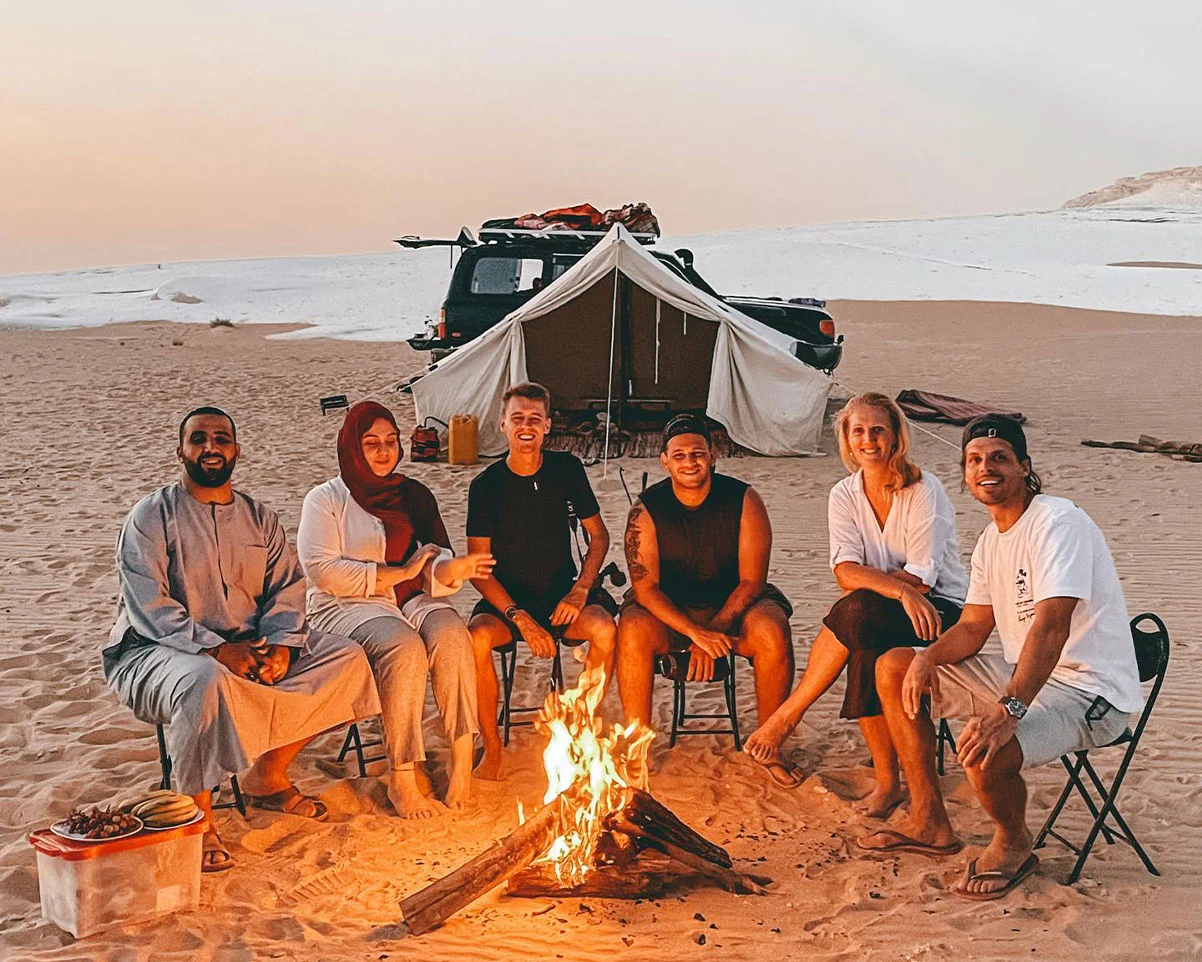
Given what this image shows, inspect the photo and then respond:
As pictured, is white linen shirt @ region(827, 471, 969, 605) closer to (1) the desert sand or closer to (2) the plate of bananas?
(1) the desert sand

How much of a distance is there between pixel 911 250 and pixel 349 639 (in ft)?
183

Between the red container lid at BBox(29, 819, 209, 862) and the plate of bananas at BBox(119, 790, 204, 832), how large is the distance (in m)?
0.02

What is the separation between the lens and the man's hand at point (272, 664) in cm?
389

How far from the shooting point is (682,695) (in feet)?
15.9

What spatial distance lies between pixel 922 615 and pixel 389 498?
1.86 meters

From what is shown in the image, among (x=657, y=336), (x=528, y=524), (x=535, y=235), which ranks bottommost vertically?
(x=528, y=524)

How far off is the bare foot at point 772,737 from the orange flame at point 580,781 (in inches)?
26.3

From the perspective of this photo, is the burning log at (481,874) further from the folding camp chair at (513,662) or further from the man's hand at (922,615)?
the man's hand at (922,615)

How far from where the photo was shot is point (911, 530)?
427cm

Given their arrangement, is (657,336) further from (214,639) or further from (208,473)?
(214,639)

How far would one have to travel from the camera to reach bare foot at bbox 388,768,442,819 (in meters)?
4.16

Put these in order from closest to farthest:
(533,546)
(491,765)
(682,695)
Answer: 1. (491,765)
2. (533,546)
3. (682,695)

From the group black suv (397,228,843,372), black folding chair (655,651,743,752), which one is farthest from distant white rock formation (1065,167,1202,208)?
black folding chair (655,651,743,752)

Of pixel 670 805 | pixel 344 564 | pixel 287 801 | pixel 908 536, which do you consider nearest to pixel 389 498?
pixel 344 564
